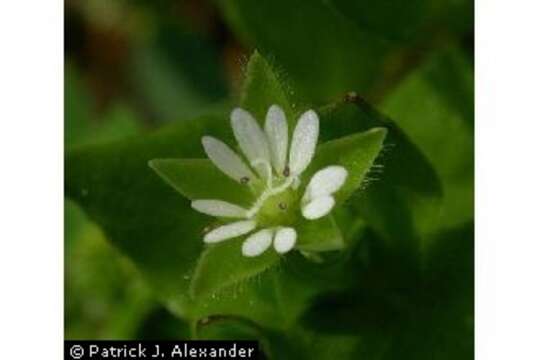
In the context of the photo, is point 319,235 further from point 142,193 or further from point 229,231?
point 142,193

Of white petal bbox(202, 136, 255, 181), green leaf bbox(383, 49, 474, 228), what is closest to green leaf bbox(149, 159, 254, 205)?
white petal bbox(202, 136, 255, 181)

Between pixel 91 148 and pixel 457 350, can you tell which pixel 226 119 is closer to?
pixel 91 148

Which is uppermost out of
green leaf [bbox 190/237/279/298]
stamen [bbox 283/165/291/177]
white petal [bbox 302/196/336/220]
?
stamen [bbox 283/165/291/177]

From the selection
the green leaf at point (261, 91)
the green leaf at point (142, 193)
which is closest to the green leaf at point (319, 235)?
the green leaf at point (261, 91)

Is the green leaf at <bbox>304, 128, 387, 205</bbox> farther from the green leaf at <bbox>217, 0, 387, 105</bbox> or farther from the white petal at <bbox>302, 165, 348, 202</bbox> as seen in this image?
the green leaf at <bbox>217, 0, 387, 105</bbox>

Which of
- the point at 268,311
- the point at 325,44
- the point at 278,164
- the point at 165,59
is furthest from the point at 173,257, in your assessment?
the point at 165,59

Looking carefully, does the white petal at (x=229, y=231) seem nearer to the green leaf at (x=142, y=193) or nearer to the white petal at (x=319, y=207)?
the white petal at (x=319, y=207)
